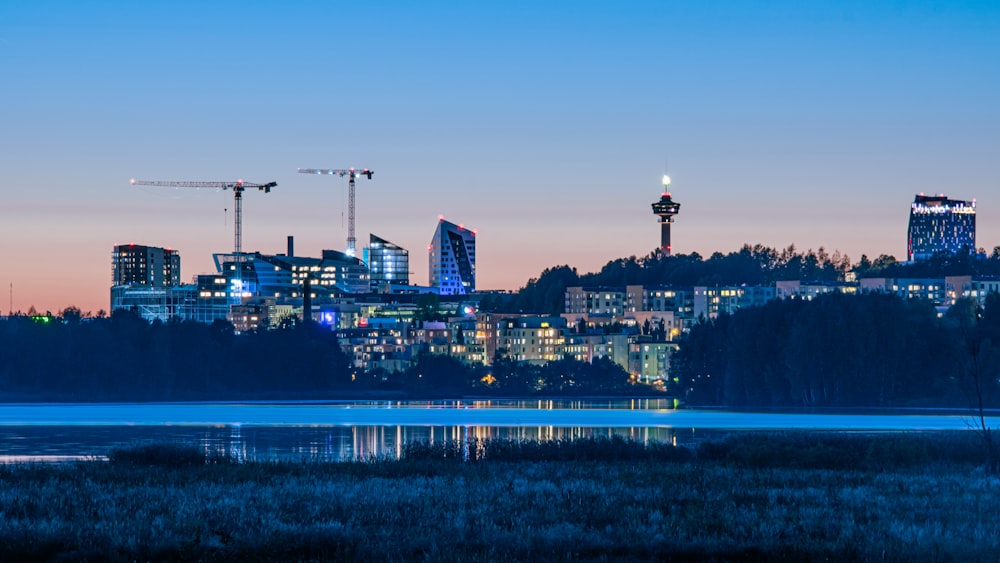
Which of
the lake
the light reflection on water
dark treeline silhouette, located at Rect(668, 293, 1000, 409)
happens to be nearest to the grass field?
the lake

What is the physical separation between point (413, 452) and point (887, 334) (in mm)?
89697

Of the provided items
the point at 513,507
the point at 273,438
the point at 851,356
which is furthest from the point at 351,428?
the point at 513,507

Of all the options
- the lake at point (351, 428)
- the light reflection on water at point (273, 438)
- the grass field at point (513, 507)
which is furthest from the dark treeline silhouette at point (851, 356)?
the grass field at point (513, 507)

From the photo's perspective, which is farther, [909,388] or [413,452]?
[909,388]

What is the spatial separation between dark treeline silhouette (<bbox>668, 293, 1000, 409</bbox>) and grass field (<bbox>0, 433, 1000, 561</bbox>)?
266ft

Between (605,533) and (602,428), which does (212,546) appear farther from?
(602,428)

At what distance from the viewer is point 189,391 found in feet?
632

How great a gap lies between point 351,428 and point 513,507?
62221 mm

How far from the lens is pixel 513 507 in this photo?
122ft

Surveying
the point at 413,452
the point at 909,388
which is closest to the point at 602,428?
the point at 413,452

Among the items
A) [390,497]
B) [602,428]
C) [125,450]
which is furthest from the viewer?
[602,428]

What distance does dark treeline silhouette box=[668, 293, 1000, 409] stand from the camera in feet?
444

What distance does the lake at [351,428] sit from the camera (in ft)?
227

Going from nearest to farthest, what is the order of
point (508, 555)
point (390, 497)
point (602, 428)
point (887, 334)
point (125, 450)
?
point (508, 555) < point (390, 497) < point (125, 450) < point (602, 428) < point (887, 334)
